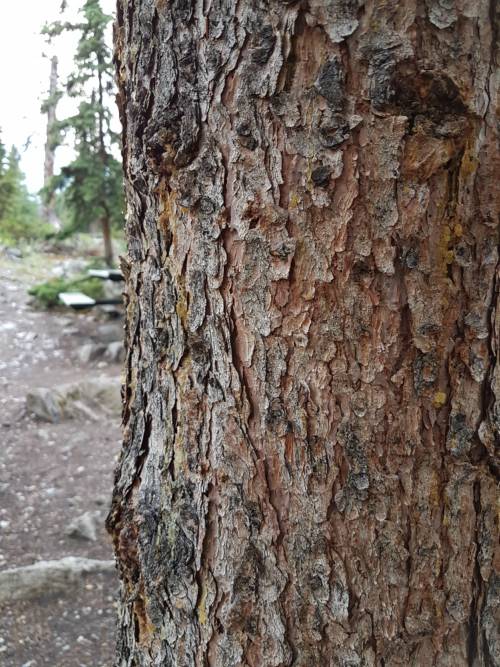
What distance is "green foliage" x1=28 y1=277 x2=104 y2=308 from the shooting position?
360 inches

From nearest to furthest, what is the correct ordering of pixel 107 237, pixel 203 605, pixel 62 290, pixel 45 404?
pixel 203 605 < pixel 45 404 < pixel 62 290 < pixel 107 237

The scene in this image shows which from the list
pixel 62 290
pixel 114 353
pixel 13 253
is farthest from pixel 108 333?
pixel 13 253

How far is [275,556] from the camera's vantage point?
1117 millimetres

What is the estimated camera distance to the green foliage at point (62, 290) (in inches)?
360

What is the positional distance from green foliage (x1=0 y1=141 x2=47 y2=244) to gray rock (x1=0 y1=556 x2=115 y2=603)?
1221cm

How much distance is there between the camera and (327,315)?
1048mm

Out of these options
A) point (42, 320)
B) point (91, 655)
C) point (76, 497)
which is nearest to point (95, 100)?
point (42, 320)

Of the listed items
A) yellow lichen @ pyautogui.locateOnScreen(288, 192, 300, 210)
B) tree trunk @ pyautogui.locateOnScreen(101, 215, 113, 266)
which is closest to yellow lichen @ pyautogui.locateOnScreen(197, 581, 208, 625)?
yellow lichen @ pyautogui.locateOnScreen(288, 192, 300, 210)

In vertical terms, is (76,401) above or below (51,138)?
below

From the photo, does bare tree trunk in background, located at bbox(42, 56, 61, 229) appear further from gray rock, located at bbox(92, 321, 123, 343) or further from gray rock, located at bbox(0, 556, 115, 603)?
gray rock, located at bbox(0, 556, 115, 603)

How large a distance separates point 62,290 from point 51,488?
5379 millimetres

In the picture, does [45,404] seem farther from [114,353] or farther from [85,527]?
[85,527]

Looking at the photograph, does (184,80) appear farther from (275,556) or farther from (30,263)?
(30,263)

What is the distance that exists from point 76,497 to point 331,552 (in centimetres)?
379
